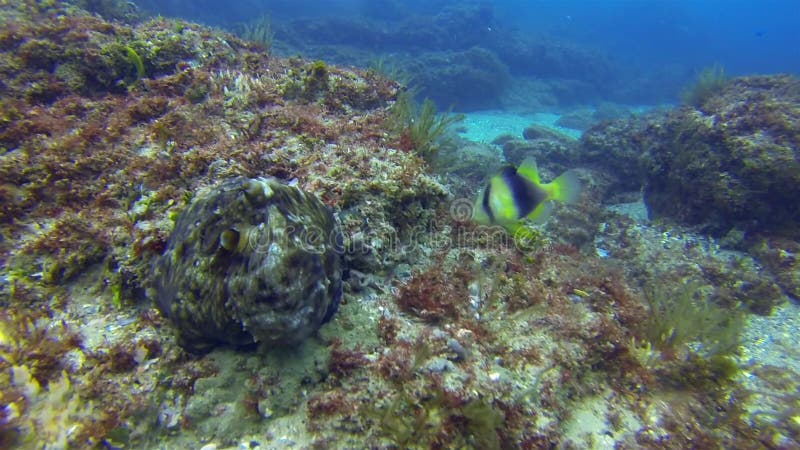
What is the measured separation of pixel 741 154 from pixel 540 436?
24.4 feet

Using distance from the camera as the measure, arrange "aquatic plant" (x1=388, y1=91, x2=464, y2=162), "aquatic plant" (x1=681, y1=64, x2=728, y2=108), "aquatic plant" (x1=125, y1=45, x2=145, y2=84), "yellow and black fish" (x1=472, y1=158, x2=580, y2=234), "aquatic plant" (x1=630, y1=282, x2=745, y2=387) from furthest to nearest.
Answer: "aquatic plant" (x1=681, y1=64, x2=728, y2=108)
"aquatic plant" (x1=125, y1=45, x2=145, y2=84)
"aquatic plant" (x1=388, y1=91, x2=464, y2=162)
"aquatic plant" (x1=630, y1=282, x2=745, y2=387)
"yellow and black fish" (x1=472, y1=158, x2=580, y2=234)

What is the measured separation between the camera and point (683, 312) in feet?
13.3

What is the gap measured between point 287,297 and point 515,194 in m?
2.10

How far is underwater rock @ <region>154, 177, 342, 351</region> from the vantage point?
2.39 meters

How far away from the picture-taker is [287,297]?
2.40 metres

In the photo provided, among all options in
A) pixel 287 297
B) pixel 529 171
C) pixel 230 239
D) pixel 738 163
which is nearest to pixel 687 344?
pixel 529 171

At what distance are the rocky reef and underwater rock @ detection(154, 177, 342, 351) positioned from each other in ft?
0.06

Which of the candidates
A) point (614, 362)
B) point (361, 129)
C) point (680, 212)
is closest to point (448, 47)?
point (680, 212)

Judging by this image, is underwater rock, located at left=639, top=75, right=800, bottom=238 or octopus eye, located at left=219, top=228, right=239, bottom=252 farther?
underwater rock, located at left=639, top=75, right=800, bottom=238

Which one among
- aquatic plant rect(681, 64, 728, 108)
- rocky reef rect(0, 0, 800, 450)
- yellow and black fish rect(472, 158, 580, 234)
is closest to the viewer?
rocky reef rect(0, 0, 800, 450)

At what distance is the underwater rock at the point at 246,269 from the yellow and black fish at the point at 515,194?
1.44 metres

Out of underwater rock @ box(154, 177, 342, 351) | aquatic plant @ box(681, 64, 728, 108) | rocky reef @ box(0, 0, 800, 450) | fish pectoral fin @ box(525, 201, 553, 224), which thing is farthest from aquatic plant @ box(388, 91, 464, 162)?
aquatic plant @ box(681, 64, 728, 108)

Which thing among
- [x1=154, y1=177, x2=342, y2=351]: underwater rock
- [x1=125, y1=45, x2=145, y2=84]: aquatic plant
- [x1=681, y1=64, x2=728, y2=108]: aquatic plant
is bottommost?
[x1=154, y1=177, x2=342, y2=351]: underwater rock

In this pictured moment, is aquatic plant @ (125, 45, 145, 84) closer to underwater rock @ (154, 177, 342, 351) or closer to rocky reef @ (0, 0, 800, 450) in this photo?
rocky reef @ (0, 0, 800, 450)
